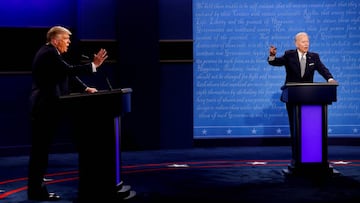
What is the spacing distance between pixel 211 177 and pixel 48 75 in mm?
2140

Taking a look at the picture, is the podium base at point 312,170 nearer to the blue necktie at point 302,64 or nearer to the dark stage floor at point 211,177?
the dark stage floor at point 211,177

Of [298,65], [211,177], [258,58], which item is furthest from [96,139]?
[258,58]

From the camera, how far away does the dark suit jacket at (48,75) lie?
4.77 m

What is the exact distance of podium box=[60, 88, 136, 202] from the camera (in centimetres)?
466

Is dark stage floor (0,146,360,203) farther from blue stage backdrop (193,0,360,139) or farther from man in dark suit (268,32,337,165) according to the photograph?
man in dark suit (268,32,337,165)

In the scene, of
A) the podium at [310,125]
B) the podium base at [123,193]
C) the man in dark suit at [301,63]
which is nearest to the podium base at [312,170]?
the podium at [310,125]

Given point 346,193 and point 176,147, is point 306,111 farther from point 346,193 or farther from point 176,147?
point 176,147

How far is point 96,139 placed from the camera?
4.66 m

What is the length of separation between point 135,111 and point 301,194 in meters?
4.00

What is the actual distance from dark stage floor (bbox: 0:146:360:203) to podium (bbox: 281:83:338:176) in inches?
6.8

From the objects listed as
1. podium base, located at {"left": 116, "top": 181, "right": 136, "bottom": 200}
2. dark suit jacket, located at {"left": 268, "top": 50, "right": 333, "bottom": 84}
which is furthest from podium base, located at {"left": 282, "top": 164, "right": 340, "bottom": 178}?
podium base, located at {"left": 116, "top": 181, "right": 136, "bottom": 200}

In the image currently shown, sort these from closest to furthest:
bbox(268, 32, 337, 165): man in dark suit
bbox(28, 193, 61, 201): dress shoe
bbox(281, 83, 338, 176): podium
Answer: bbox(28, 193, 61, 201): dress shoe → bbox(281, 83, 338, 176): podium → bbox(268, 32, 337, 165): man in dark suit

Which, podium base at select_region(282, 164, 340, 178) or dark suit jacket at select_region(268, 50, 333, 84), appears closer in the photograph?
podium base at select_region(282, 164, 340, 178)

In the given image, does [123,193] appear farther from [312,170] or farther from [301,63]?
[301,63]
